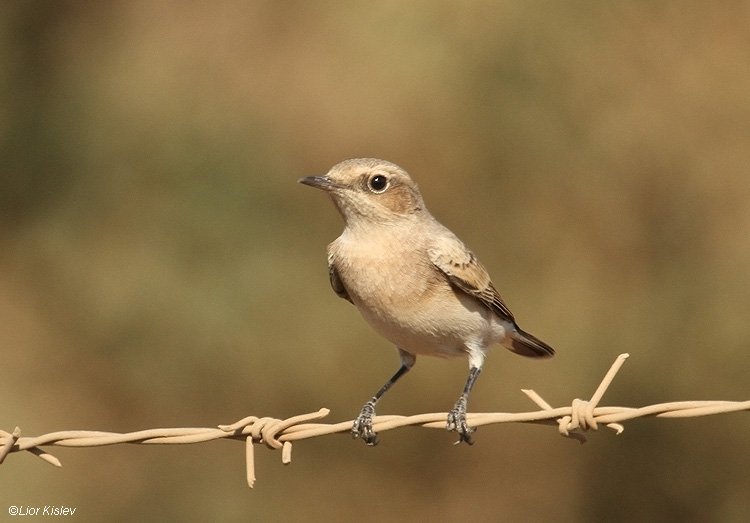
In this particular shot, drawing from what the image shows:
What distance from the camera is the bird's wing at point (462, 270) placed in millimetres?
5785

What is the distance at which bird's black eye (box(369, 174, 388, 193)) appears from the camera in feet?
19.9

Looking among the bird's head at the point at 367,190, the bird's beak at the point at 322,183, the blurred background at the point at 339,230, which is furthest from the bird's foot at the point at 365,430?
the blurred background at the point at 339,230

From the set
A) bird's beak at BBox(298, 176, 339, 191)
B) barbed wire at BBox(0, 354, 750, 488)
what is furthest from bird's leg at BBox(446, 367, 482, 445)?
bird's beak at BBox(298, 176, 339, 191)

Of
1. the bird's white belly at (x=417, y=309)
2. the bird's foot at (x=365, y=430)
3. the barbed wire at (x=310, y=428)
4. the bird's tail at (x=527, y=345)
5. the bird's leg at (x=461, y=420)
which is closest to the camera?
the barbed wire at (x=310, y=428)

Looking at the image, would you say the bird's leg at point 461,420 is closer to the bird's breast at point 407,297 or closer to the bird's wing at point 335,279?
the bird's breast at point 407,297

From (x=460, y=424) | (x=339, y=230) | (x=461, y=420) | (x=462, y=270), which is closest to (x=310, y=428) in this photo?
(x=461, y=420)

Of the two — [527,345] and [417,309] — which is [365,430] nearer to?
[417,309]

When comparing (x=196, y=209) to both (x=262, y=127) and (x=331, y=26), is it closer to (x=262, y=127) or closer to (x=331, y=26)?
(x=262, y=127)

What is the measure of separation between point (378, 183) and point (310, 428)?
2146mm

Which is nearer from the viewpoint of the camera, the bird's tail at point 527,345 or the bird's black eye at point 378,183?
the bird's black eye at point 378,183

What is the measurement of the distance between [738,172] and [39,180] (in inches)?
298

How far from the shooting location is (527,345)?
6.47 m

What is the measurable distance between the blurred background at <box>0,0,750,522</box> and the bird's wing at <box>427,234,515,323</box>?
402 centimetres

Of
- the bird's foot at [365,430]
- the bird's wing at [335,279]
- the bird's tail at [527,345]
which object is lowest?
the bird's foot at [365,430]
